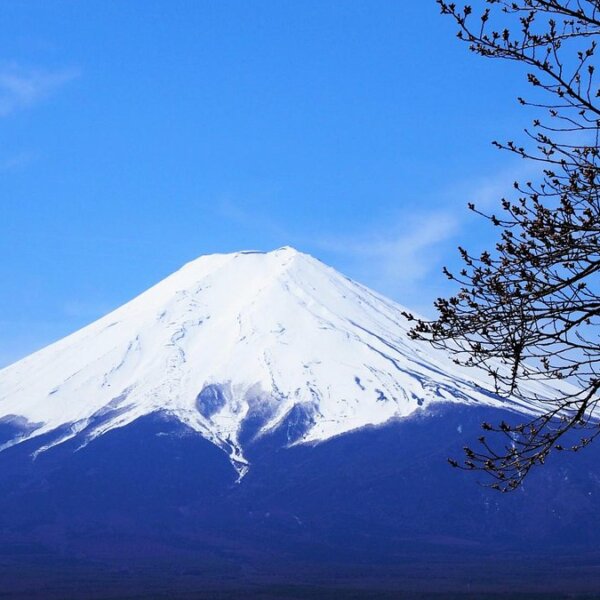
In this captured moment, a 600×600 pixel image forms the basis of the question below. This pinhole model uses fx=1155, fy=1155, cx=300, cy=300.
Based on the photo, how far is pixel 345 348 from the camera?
183m

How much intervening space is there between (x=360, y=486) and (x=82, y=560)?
42.0m

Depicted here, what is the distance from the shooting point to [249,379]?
17888cm

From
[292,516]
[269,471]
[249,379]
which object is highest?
[249,379]

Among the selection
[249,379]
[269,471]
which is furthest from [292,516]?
[249,379]

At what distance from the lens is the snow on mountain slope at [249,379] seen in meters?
169

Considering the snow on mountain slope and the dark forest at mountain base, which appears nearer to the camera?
the dark forest at mountain base

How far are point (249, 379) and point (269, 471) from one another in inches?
967

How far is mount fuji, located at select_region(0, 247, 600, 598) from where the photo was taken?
12181 cm

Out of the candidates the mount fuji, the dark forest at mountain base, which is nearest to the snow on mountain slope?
the mount fuji

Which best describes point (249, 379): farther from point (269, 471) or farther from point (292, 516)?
point (292, 516)

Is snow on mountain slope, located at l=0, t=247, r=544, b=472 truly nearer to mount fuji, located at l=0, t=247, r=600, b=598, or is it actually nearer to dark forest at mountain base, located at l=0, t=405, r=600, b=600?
mount fuji, located at l=0, t=247, r=600, b=598

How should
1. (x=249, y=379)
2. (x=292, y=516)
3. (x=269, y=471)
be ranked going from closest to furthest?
(x=292, y=516) < (x=269, y=471) < (x=249, y=379)

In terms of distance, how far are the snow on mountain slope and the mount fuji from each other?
32 cm

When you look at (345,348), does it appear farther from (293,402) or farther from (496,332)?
(496,332)
